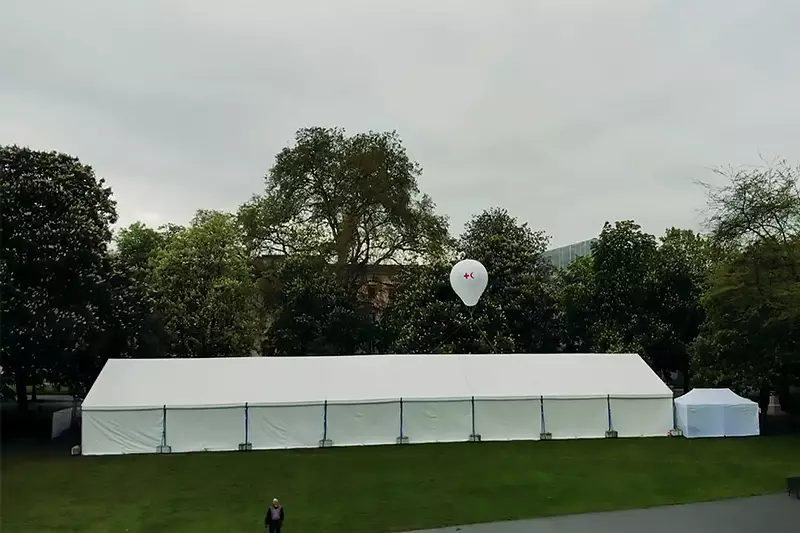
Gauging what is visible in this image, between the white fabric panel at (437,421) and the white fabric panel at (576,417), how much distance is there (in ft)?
10.3

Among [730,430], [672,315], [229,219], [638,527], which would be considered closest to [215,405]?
[638,527]

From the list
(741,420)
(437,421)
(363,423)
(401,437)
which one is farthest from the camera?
(741,420)

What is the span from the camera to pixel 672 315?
3719cm

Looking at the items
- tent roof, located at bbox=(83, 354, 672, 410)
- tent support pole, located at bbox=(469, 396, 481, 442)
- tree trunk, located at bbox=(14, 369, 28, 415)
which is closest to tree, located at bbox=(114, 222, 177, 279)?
tree trunk, located at bbox=(14, 369, 28, 415)

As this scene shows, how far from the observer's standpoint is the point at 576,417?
26.0m

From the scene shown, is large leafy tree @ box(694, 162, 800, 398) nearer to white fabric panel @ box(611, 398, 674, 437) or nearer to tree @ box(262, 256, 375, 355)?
white fabric panel @ box(611, 398, 674, 437)

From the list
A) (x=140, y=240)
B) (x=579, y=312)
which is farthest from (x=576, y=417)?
(x=140, y=240)

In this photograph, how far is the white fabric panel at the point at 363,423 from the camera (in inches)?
969

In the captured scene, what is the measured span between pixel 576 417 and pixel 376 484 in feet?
34.1

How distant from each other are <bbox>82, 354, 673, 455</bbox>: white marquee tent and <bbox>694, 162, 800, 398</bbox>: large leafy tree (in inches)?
170

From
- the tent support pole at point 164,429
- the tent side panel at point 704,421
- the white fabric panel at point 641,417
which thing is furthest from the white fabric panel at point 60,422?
the tent side panel at point 704,421

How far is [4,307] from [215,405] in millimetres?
8557

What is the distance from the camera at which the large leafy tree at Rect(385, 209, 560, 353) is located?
36.8 m

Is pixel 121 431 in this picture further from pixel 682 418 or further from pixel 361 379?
pixel 682 418
